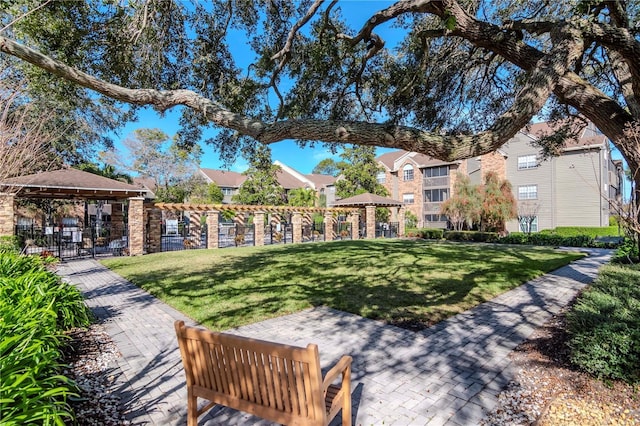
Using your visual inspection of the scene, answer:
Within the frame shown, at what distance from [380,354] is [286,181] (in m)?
46.7

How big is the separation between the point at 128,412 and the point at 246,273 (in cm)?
756

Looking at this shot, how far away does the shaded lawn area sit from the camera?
6527mm

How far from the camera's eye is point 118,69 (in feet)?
25.4

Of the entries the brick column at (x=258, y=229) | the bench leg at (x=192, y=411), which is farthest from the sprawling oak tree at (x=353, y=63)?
the brick column at (x=258, y=229)

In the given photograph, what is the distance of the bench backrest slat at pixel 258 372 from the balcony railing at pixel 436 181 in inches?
1340

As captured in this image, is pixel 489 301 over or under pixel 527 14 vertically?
under

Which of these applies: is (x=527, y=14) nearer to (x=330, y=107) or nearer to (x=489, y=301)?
(x=330, y=107)

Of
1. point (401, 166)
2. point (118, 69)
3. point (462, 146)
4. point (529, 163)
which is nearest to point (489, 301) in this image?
point (462, 146)

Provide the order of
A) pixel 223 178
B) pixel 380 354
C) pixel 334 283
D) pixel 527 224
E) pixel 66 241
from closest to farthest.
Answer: pixel 380 354 → pixel 334 283 → pixel 66 241 → pixel 527 224 → pixel 223 178

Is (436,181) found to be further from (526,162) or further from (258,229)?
(258,229)

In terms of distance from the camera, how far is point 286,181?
50.4 meters

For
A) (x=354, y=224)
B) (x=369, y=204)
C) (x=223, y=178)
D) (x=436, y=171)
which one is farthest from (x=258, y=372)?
(x=223, y=178)

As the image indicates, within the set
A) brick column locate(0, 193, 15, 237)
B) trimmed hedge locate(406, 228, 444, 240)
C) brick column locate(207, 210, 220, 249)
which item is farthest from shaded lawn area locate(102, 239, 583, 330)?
trimmed hedge locate(406, 228, 444, 240)

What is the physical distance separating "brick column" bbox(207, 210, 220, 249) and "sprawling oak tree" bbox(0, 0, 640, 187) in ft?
34.4
